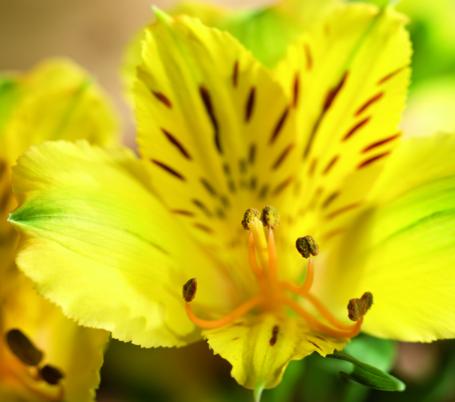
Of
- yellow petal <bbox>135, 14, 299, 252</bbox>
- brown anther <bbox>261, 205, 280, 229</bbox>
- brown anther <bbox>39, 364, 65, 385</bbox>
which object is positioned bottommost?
brown anther <bbox>39, 364, 65, 385</bbox>

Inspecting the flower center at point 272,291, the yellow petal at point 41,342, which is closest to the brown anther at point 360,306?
the flower center at point 272,291

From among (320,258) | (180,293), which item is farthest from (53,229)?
(320,258)

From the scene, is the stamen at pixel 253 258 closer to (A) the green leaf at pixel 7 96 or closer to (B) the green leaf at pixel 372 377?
(B) the green leaf at pixel 372 377

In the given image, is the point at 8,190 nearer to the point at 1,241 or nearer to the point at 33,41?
the point at 1,241

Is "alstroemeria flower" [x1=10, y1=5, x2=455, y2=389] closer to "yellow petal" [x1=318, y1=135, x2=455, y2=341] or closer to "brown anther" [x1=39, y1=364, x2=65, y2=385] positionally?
"yellow petal" [x1=318, y1=135, x2=455, y2=341]

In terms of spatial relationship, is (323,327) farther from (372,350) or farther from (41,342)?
(41,342)

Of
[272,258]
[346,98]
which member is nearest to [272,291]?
[272,258]

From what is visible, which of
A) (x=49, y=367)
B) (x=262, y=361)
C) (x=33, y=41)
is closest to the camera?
(x=262, y=361)

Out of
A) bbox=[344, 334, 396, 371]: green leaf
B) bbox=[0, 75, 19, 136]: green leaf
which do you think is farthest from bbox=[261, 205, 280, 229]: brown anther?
bbox=[0, 75, 19, 136]: green leaf
